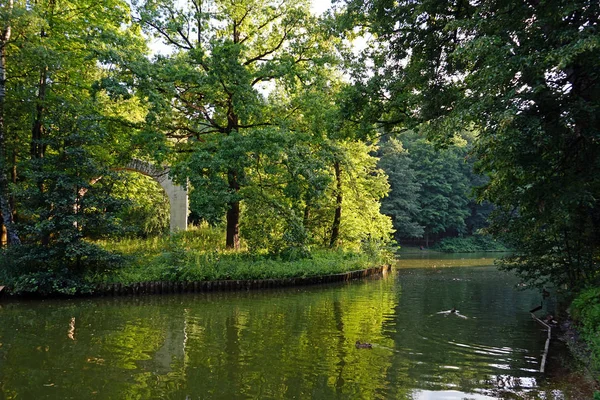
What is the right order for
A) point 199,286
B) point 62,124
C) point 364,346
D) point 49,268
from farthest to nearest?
point 199,286, point 62,124, point 49,268, point 364,346

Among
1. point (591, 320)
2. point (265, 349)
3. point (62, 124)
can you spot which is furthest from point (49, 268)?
point (591, 320)

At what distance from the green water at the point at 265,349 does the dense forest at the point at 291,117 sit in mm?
2372

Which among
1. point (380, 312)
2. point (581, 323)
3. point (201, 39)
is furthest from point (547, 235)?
point (201, 39)

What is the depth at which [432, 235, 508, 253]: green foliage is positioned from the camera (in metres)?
47.7

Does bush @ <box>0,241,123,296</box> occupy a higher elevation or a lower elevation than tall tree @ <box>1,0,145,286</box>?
lower

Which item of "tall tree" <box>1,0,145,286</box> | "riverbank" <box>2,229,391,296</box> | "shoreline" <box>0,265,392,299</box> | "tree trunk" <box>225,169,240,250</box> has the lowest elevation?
"shoreline" <box>0,265,392,299</box>

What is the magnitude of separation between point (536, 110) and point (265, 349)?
21.5ft

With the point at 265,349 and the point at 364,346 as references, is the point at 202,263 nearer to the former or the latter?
the point at 265,349

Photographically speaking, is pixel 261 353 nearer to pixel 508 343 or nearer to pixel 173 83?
pixel 508 343

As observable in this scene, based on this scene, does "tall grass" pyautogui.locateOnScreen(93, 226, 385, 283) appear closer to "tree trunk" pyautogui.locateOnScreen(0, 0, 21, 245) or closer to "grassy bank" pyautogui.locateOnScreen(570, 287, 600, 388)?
"tree trunk" pyautogui.locateOnScreen(0, 0, 21, 245)

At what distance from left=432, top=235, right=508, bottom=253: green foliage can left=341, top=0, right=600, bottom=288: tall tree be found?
38366 millimetres

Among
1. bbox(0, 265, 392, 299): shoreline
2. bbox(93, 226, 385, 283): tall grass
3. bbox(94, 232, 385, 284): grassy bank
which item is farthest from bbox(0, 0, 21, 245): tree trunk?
bbox(94, 232, 385, 284): grassy bank

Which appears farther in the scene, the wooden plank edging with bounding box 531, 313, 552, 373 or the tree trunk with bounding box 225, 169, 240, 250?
the tree trunk with bounding box 225, 169, 240, 250

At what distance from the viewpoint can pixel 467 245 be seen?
162ft
